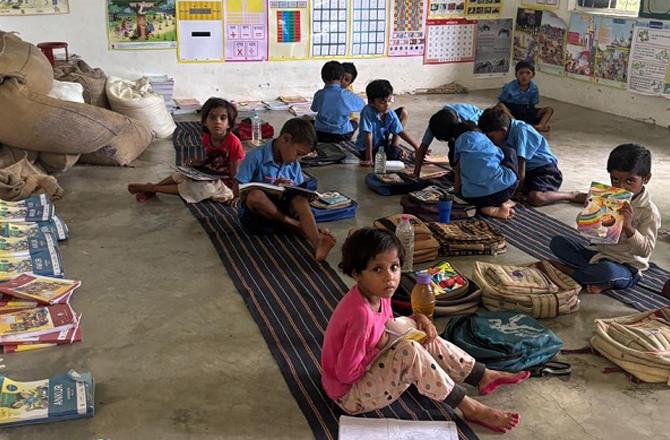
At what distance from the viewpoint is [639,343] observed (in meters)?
2.95

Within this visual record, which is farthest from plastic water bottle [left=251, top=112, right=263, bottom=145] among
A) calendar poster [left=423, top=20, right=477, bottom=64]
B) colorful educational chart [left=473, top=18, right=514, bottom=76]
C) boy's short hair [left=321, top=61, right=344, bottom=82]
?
colorful educational chart [left=473, top=18, right=514, bottom=76]

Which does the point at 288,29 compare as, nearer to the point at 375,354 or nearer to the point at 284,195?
the point at 284,195

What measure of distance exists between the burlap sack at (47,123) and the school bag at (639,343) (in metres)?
3.93

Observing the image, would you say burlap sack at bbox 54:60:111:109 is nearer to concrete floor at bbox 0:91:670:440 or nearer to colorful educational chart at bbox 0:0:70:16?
colorful educational chart at bbox 0:0:70:16

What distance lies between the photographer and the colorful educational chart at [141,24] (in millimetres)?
7559

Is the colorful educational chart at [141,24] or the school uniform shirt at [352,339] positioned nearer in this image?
the school uniform shirt at [352,339]

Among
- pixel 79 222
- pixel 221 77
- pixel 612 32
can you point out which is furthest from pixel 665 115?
pixel 79 222

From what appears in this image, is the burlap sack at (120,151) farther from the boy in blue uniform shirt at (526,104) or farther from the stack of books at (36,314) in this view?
the boy in blue uniform shirt at (526,104)

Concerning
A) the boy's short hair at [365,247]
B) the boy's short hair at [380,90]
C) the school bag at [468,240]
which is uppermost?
the boy's short hair at [380,90]

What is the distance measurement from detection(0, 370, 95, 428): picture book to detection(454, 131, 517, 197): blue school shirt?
111 inches

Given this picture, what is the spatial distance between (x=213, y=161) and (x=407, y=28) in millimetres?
4638

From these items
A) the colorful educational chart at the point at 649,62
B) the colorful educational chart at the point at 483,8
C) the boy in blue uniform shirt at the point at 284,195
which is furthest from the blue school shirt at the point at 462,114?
the colorful educational chart at the point at 483,8

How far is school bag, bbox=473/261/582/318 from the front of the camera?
337 centimetres

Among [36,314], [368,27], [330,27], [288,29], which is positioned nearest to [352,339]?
[36,314]
